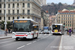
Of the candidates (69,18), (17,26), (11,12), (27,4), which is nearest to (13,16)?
(11,12)

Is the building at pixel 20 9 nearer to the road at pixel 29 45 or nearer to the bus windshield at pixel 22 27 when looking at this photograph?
the bus windshield at pixel 22 27

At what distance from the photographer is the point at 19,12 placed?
86438mm

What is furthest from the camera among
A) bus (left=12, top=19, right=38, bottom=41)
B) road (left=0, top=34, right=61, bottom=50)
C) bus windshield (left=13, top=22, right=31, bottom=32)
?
bus windshield (left=13, top=22, right=31, bottom=32)

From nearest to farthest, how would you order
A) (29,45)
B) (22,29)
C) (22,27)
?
(29,45), (22,29), (22,27)

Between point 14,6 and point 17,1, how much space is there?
10.1 ft

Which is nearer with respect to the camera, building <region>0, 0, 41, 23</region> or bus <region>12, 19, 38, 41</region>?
bus <region>12, 19, 38, 41</region>

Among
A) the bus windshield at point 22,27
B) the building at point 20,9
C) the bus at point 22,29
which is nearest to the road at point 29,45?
the bus at point 22,29

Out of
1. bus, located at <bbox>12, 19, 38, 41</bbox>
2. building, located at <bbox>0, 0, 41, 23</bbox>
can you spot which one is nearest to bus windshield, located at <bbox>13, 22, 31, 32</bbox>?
bus, located at <bbox>12, 19, 38, 41</bbox>

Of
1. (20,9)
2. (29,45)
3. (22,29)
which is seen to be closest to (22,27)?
(22,29)

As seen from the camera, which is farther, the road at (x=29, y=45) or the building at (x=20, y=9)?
the building at (x=20, y=9)

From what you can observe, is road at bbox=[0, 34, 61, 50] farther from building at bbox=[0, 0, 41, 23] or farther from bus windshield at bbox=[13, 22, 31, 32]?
building at bbox=[0, 0, 41, 23]

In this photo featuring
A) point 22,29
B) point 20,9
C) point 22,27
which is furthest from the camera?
point 20,9

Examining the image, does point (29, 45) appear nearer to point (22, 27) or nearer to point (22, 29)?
point (22, 29)

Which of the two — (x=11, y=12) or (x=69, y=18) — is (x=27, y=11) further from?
(x=69, y=18)
